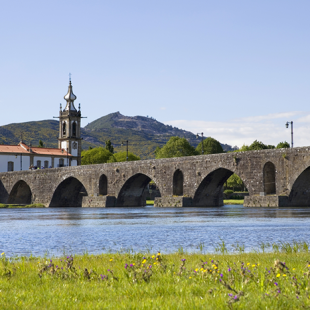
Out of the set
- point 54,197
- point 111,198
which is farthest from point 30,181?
point 111,198

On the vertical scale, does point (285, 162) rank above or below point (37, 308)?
above

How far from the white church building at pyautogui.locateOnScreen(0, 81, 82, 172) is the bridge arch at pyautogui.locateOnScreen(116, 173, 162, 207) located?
51089 mm

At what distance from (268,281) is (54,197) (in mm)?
68549

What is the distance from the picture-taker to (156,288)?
841 centimetres

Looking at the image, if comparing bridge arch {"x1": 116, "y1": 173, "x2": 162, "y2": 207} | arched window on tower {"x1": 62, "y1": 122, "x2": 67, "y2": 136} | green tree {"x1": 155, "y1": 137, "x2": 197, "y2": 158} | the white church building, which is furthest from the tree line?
bridge arch {"x1": 116, "y1": 173, "x2": 162, "y2": 207}

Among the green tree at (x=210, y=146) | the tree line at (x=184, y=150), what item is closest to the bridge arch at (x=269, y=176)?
the tree line at (x=184, y=150)

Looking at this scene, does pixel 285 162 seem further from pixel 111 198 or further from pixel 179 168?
pixel 111 198

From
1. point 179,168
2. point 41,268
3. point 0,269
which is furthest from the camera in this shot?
point 179,168

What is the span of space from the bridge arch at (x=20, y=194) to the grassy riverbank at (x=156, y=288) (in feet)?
245

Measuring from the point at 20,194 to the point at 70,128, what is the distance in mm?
36229

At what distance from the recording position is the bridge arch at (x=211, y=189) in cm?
5547

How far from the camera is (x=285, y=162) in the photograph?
47125 millimetres

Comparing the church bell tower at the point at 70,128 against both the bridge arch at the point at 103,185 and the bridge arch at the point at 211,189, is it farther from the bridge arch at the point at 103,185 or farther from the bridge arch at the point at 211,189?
the bridge arch at the point at 211,189

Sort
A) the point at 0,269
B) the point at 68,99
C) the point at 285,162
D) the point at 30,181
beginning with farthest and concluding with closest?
the point at 68,99 < the point at 30,181 < the point at 285,162 < the point at 0,269
